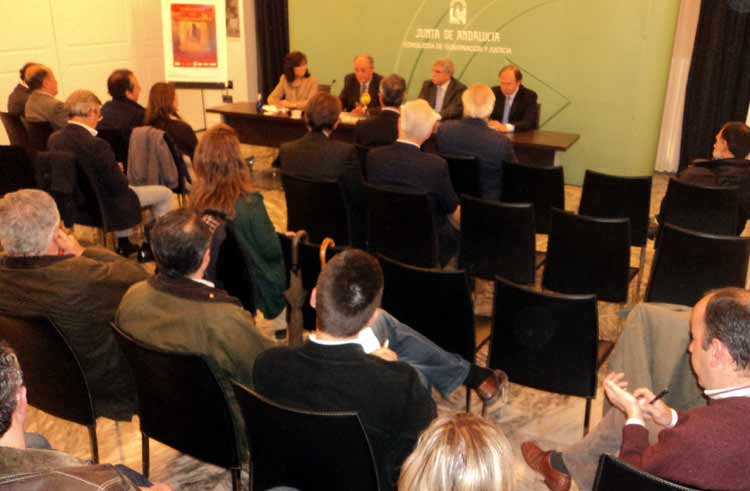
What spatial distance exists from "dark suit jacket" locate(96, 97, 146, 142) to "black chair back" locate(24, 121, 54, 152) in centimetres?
39

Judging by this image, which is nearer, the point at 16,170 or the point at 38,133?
the point at 16,170

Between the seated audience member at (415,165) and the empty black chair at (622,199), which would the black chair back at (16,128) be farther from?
the empty black chair at (622,199)

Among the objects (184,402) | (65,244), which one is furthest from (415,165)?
(184,402)

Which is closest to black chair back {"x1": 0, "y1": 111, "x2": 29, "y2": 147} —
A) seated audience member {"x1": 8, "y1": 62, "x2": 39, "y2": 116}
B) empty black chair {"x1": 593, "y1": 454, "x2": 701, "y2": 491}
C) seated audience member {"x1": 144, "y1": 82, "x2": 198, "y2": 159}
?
seated audience member {"x1": 8, "y1": 62, "x2": 39, "y2": 116}

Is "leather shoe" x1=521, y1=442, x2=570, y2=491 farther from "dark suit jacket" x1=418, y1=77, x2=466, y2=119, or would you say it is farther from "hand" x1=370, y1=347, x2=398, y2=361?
"dark suit jacket" x1=418, y1=77, x2=466, y2=119

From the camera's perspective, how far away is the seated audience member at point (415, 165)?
442 centimetres

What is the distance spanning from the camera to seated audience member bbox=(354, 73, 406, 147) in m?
5.93

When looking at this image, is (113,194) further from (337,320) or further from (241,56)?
(241,56)

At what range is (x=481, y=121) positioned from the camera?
5.21 m

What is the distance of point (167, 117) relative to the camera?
5.82 m

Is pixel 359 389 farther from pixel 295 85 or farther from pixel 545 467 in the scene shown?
pixel 295 85

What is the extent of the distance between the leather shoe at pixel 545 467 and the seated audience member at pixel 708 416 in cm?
47

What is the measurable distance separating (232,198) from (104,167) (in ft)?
A: 5.44

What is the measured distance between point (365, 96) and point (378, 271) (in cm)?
535
